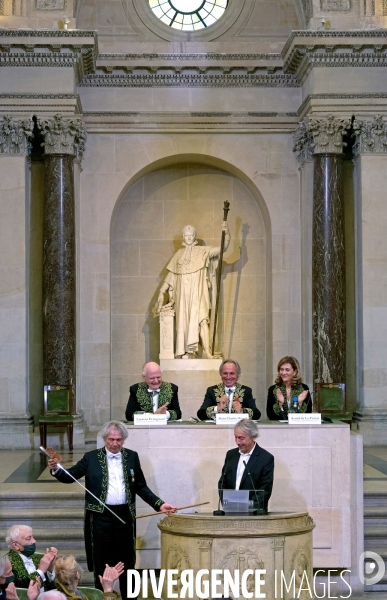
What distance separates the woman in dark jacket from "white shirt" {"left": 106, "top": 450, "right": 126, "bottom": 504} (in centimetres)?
284

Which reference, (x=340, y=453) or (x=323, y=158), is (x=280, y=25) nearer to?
(x=323, y=158)

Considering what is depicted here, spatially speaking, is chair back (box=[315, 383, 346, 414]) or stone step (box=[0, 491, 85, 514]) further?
chair back (box=[315, 383, 346, 414])

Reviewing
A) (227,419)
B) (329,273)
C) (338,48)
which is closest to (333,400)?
(329,273)

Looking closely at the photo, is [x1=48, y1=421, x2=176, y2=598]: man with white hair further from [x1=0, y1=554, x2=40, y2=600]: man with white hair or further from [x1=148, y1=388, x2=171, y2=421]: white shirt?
[x1=148, y1=388, x2=171, y2=421]: white shirt

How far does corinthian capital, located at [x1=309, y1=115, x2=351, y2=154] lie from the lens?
17219 mm

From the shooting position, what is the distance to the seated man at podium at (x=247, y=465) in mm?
8672

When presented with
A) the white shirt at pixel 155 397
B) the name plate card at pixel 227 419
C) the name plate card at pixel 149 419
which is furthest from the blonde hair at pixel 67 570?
the white shirt at pixel 155 397

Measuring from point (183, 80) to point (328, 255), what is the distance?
4210 mm

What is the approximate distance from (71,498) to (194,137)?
342 inches

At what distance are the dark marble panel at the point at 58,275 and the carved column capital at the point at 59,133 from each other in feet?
0.46

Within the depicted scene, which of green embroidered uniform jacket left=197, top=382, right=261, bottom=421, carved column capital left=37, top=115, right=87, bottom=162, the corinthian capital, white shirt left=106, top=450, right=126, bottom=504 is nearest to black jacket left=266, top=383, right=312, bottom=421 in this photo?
green embroidered uniform jacket left=197, top=382, right=261, bottom=421

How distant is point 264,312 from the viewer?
63.2 feet

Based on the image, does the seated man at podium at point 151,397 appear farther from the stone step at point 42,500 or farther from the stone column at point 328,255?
the stone column at point 328,255

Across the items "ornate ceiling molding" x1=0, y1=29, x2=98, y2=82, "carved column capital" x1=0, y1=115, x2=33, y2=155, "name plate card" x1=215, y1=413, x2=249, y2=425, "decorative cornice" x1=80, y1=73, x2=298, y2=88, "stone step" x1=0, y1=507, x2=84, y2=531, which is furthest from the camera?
"decorative cornice" x1=80, y1=73, x2=298, y2=88
